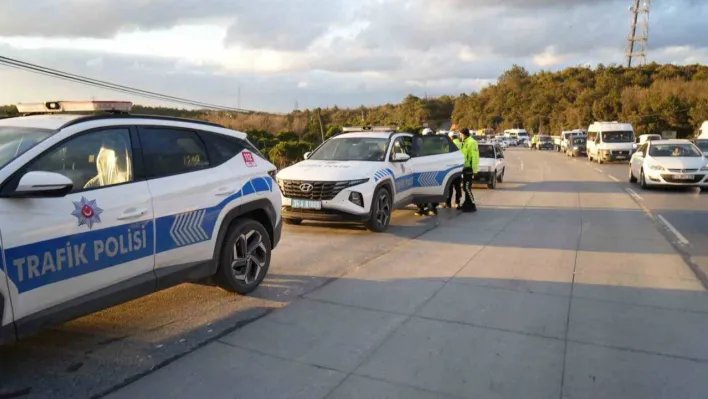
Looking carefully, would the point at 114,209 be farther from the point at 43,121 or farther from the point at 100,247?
the point at 43,121

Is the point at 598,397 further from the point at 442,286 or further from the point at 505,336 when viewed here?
the point at 442,286

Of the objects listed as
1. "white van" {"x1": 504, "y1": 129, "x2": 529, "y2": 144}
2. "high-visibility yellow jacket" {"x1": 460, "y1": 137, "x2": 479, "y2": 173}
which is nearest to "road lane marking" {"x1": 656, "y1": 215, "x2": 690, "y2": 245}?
"high-visibility yellow jacket" {"x1": 460, "y1": 137, "x2": 479, "y2": 173}

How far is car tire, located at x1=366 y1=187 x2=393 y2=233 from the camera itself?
373 inches

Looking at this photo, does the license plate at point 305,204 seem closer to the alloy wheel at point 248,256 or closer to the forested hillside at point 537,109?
the alloy wheel at point 248,256

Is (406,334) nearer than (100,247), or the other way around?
(100,247)

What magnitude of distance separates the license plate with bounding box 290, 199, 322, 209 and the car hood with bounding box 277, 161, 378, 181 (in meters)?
0.38

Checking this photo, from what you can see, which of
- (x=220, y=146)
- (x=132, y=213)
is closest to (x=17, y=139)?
(x=132, y=213)

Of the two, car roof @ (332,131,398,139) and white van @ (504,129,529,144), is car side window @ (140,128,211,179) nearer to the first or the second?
car roof @ (332,131,398,139)

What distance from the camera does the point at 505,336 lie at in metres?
4.81

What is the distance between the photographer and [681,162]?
16.5 meters

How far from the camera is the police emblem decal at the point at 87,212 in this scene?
3889mm

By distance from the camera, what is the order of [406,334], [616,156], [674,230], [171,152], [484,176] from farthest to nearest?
[616,156], [484,176], [674,230], [171,152], [406,334]

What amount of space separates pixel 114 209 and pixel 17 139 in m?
0.82

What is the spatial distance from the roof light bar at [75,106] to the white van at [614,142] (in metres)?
32.9
